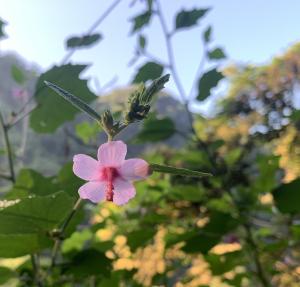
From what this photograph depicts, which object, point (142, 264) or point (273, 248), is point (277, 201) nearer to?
point (273, 248)

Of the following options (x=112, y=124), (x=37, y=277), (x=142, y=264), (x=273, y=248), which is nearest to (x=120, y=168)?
(x=112, y=124)

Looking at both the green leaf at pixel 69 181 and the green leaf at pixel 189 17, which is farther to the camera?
the green leaf at pixel 189 17

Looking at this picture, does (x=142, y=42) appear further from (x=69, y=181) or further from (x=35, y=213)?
(x=35, y=213)

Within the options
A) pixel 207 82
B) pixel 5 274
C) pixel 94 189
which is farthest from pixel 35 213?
pixel 207 82

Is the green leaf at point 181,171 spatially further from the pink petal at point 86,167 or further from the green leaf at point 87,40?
the green leaf at point 87,40

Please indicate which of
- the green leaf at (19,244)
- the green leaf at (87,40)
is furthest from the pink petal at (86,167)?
the green leaf at (87,40)

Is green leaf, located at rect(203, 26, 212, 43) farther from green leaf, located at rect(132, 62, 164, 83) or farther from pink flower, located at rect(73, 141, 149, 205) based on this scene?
pink flower, located at rect(73, 141, 149, 205)

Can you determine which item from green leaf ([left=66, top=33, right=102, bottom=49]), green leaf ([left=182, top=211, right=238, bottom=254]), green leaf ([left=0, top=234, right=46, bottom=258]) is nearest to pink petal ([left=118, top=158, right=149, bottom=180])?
green leaf ([left=0, top=234, right=46, bottom=258])
